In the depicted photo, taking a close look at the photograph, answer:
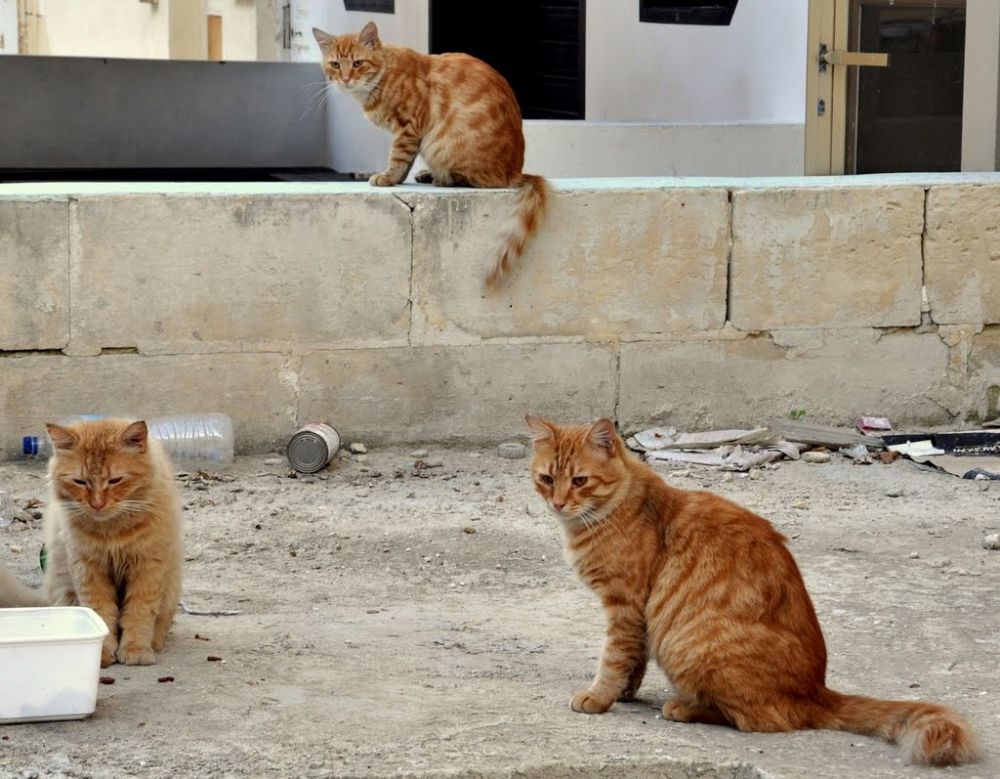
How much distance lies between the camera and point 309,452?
6.71 meters

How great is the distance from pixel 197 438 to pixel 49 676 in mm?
3144

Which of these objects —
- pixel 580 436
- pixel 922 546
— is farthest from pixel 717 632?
pixel 922 546

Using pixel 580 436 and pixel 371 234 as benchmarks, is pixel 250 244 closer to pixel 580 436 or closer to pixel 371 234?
pixel 371 234

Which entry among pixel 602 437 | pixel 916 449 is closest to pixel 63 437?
pixel 602 437

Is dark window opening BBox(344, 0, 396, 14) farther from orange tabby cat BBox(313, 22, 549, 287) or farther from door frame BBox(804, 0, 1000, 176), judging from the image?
orange tabby cat BBox(313, 22, 549, 287)

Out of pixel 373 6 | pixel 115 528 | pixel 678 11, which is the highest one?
pixel 373 6

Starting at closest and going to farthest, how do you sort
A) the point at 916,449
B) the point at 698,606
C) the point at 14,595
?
the point at 698,606 → the point at 14,595 → the point at 916,449

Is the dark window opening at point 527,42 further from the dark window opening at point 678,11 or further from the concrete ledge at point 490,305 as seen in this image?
the concrete ledge at point 490,305

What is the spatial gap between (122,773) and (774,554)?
1690 mm

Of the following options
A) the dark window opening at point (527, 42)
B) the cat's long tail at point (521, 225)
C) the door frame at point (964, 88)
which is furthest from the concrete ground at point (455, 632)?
the dark window opening at point (527, 42)

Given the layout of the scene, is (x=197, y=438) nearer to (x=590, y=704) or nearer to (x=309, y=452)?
(x=309, y=452)

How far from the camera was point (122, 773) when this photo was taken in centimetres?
345

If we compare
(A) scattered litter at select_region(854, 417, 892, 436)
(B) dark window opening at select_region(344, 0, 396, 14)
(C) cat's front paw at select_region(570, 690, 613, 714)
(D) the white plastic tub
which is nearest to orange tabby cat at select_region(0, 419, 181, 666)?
(D) the white plastic tub

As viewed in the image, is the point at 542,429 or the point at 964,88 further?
the point at 964,88
